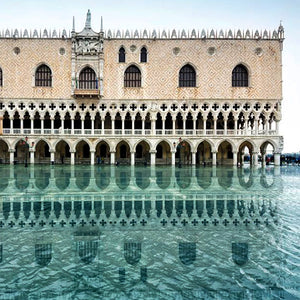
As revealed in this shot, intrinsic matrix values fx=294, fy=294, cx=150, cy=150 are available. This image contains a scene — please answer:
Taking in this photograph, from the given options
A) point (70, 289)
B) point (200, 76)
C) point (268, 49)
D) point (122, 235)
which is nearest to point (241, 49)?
point (268, 49)

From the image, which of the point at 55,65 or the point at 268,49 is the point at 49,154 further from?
the point at 268,49

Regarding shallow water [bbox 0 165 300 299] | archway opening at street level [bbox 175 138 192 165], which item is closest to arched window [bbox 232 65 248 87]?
archway opening at street level [bbox 175 138 192 165]

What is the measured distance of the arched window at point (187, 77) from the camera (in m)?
28.3

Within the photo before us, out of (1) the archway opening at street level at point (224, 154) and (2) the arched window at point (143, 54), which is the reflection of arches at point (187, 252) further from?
(1) the archway opening at street level at point (224, 154)

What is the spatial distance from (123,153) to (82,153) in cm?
424

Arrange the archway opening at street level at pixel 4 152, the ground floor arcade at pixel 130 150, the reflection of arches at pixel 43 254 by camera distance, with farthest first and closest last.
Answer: the archway opening at street level at pixel 4 152 < the ground floor arcade at pixel 130 150 < the reflection of arches at pixel 43 254

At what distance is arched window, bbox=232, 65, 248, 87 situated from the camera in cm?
2834

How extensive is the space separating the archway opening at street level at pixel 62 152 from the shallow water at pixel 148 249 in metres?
22.8

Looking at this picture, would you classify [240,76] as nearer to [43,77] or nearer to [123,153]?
[123,153]

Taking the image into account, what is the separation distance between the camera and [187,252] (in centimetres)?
434

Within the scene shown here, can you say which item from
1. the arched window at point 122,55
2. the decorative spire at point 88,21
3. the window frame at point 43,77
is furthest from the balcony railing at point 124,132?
the decorative spire at point 88,21

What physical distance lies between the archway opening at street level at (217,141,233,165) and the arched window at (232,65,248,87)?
19.6ft

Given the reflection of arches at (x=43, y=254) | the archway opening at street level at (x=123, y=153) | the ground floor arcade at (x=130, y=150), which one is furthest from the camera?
the archway opening at street level at (x=123, y=153)

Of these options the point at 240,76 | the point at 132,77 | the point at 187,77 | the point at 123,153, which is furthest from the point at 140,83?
the point at 240,76
